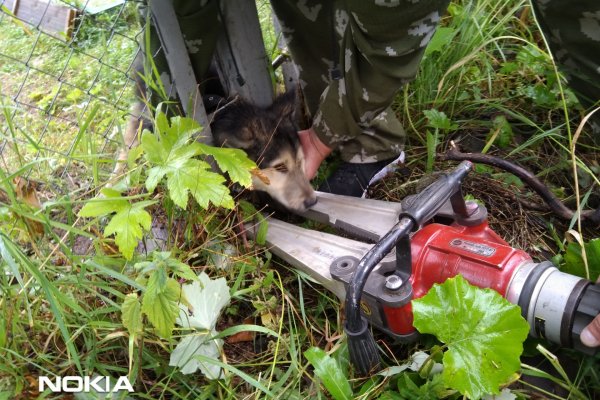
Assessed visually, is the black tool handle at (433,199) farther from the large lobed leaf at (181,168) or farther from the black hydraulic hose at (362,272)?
the large lobed leaf at (181,168)

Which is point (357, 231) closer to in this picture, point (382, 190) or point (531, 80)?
point (382, 190)

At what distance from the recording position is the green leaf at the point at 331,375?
1386 mm

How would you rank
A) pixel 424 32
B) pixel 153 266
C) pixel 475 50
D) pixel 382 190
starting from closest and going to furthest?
pixel 153 266, pixel 424 32, pixel 382 190, pixel 475 50

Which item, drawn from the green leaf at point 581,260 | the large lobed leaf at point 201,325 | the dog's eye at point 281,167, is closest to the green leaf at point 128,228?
the large lobed leaf at point 201,325

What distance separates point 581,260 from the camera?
5.32 ft

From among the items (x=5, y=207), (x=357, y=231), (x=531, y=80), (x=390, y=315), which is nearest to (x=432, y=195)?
(x=390, y=315)

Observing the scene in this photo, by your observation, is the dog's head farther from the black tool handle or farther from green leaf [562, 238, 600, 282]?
green leaf [562, 238, 600, 282]

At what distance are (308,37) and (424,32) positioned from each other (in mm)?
858

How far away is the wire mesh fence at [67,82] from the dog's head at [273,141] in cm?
46

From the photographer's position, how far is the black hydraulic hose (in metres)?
1.28

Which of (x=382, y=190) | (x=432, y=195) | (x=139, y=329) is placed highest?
(x=432, y=195)

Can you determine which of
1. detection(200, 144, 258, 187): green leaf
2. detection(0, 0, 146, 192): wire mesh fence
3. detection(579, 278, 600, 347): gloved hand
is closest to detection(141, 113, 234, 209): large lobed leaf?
detection(200, 144, 258, 187): green leaf

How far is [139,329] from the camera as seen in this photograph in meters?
1.42

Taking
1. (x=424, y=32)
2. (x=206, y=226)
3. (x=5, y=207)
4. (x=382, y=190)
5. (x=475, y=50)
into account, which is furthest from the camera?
(x=475, y=50)
